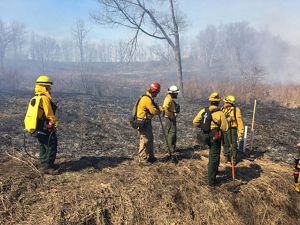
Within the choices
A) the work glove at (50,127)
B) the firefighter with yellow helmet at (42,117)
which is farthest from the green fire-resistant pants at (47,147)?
the work glove at (50,127)

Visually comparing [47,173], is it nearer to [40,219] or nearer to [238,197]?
[40,219]

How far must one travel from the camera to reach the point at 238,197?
6.91m

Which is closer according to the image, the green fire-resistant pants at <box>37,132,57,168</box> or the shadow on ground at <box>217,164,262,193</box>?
the green fire-resistant pants at <box>37,132,57,168</box>

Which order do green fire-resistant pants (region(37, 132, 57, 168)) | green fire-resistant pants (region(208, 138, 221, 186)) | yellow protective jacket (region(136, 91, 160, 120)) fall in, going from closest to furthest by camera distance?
green fire-resistant pants (region(37, 132, 57, 168)) < green fire-resistant pants (region(208, 138, 221, 186)) < yellow protective jacket (region(136, 91, 160, 120))

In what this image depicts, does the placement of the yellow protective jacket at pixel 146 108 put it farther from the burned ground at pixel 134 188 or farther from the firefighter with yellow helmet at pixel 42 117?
the firefighter with yellow helmet at pixel 42 117

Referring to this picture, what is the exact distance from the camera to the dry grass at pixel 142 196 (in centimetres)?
580

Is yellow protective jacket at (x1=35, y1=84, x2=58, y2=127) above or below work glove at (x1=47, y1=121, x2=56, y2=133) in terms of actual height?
above

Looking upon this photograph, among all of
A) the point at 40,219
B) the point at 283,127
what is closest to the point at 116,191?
the point at 40,219

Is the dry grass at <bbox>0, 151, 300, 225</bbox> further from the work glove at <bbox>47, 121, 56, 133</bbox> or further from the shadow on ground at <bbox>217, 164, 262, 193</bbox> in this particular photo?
the work glove at <bbox>47, 121, 56, 133</bbox>

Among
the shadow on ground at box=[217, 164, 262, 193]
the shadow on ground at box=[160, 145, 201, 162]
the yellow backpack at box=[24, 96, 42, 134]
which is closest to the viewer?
the yellow backpack at box=[24, 96, 42, 134]

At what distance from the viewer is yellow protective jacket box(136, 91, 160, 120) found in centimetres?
747

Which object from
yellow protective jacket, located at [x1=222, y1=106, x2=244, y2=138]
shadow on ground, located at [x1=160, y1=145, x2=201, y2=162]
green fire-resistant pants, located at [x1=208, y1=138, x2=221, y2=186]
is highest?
yellow protective jacket, located at [x1=222, y1=106, x2=244, y2=138]

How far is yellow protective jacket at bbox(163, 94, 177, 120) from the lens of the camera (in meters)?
8.50

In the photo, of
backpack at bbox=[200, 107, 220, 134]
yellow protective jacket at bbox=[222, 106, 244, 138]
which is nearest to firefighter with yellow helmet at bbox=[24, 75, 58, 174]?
backpack at bbox=[200, 107, 220, 134]
